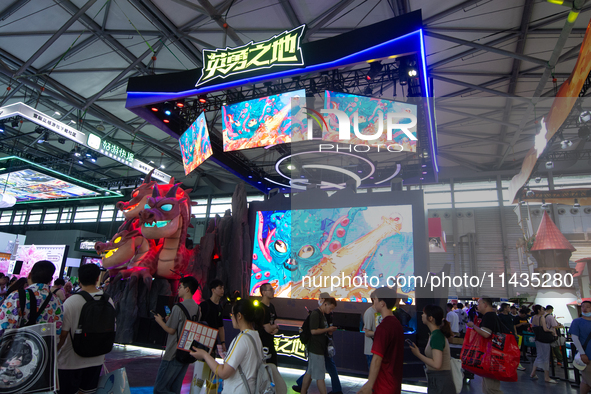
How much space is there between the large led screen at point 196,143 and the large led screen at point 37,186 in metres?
8.37

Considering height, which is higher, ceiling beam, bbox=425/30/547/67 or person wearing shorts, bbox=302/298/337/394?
ceiling beam, bbox=425/30/547/67

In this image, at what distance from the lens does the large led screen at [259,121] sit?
23.9 feet

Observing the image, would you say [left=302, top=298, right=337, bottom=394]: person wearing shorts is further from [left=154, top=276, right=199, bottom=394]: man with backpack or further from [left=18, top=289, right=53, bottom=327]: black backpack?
[left=18, top=289, right=53, bottom=327]: black backpack

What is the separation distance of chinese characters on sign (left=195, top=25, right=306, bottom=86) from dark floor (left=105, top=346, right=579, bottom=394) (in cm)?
535

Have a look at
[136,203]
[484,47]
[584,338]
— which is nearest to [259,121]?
[136,203]

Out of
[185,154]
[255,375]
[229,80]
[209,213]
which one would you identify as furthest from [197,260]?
[209,213]

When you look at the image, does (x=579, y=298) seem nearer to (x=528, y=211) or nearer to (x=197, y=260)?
(x=528, y=211)

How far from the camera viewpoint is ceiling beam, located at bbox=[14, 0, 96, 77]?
27.3ft

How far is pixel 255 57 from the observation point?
6973 millimetres

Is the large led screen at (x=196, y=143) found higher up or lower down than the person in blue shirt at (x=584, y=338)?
higher up

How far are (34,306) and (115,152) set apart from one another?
10.4 metres

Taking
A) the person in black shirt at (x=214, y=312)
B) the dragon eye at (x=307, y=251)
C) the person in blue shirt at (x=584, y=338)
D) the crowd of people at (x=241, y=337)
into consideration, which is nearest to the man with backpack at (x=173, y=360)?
the crowd of people at (x=241, y=337)

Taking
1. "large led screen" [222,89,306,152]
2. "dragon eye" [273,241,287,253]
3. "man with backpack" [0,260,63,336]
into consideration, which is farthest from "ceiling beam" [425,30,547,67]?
"man with backpack" [0,260,63,336]

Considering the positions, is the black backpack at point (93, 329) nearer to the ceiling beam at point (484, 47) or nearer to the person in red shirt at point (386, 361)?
the person in red shirt at point (386, 361)
